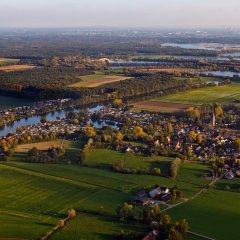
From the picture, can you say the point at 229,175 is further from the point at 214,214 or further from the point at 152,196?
the point at 152,196

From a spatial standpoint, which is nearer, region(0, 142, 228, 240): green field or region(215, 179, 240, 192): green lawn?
region(0, 142, 228, 240): green field

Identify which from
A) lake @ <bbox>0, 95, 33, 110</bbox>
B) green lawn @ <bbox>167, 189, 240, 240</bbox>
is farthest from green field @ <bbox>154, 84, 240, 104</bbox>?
green lawn @ <bbox>167, 189, 240, 240</bbox>

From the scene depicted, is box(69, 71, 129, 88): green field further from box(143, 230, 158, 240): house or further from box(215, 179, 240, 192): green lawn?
box(143, 230, 158, 240): house

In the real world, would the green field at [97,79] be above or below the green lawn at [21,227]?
above

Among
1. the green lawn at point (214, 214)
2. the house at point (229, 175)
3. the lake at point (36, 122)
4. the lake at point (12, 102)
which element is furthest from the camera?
the lake at point (12, 102)

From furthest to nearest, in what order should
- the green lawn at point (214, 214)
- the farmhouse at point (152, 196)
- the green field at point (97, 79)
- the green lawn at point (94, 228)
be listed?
the green field at point (97, 79), the farmhouse at point (152, 196), the green lawn at point (214, 214), the green lawn at point (94, 228)

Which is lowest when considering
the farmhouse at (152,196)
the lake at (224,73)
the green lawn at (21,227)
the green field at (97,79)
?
the green lawn at (21,227)

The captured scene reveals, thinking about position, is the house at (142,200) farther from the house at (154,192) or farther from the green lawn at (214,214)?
the green lawn at (214,214)

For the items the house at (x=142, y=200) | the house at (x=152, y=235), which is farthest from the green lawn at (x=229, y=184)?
the house at (x=152, y=235)
